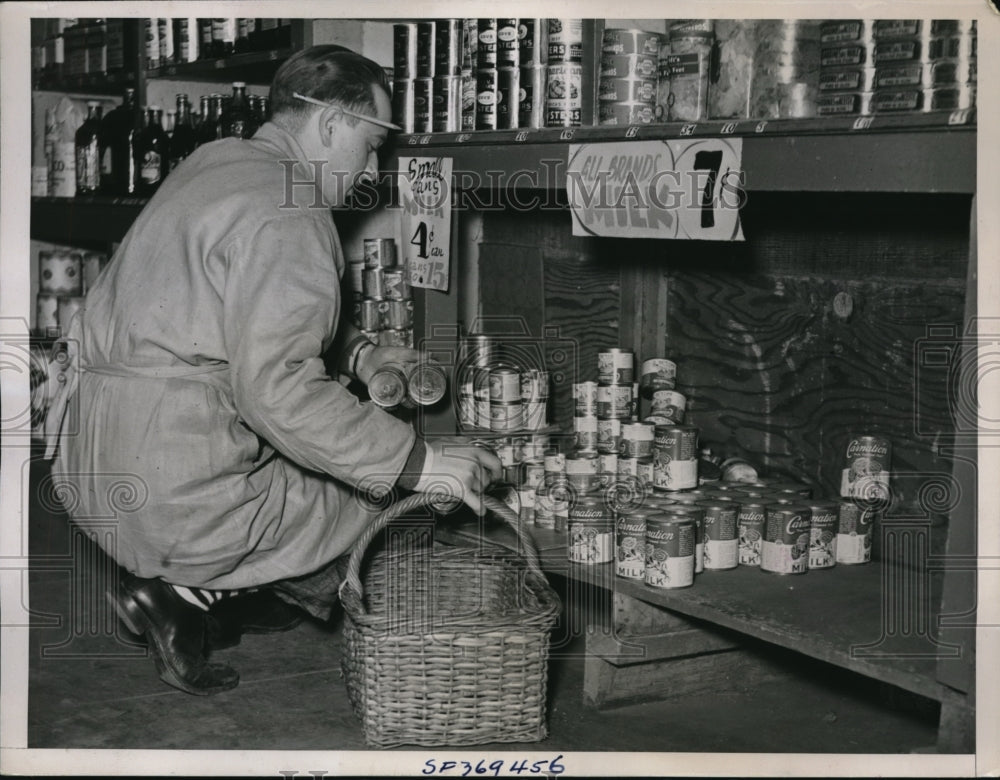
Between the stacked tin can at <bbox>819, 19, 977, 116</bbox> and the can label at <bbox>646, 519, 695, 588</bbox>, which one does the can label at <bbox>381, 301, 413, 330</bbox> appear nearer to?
the can label at <bbox>646, 519, 695, 588</bbox>

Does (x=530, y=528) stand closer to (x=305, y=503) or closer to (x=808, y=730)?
(x=305, y=503)

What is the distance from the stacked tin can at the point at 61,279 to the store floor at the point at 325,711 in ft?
9.02

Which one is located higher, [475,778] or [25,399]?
[25,399]

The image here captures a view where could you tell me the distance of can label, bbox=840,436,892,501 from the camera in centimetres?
335

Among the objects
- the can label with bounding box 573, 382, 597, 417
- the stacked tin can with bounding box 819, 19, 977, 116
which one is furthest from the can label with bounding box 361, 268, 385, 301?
the stacked tin can with bounding box 819, 19, 977, 116

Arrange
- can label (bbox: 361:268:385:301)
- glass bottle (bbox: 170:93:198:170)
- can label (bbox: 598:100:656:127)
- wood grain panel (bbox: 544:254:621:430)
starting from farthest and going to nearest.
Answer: glass bottle (bbox: 170:93:198:170)
wood grain panel (bbox: 544:254:621:430)
can label (bbox: 361:268:385:301)
can label (bbox: 598:100:656:127)

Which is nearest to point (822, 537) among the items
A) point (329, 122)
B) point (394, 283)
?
point (394, 283)

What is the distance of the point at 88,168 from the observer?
18.4 feet

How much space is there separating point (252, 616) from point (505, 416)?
0.98m

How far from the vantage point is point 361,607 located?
9.35 ft

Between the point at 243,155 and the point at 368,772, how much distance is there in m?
1.53

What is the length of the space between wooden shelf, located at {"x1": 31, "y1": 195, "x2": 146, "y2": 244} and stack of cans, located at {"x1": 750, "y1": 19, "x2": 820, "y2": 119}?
2893mm

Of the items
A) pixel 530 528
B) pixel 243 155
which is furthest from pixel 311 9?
pixel 530 528

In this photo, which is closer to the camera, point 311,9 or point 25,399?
point 311,9
